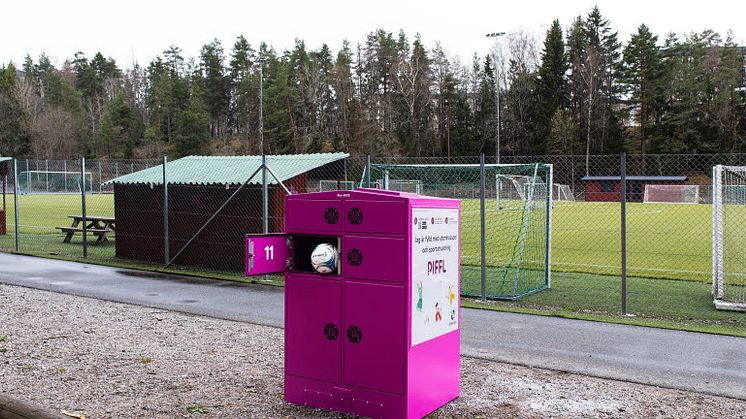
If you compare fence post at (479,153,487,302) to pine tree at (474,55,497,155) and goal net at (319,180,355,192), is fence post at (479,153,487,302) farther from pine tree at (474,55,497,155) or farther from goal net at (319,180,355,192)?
pine tree at (474,55,497,155)

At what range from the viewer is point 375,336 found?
5230mm

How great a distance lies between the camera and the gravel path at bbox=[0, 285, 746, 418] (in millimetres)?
5742

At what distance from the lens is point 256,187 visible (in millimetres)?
13945

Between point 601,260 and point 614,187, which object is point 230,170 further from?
point 614,187

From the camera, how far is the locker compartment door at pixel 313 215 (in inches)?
214

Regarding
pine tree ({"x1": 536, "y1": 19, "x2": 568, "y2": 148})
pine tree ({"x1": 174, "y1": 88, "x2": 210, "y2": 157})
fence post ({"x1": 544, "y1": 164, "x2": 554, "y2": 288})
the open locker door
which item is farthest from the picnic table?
pine tree ({"x1": 174, "y1": 88, "x2": 210, "y2": 157})

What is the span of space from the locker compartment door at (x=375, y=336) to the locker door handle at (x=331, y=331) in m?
0.09

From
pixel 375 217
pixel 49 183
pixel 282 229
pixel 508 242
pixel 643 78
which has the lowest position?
pixel 508 242

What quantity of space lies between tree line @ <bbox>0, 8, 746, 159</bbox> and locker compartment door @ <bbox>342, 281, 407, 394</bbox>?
2207 inches

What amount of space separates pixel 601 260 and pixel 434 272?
13.0m

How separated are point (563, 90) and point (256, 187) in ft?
216

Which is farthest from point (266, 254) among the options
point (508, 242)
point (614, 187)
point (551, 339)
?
point (614, 187)

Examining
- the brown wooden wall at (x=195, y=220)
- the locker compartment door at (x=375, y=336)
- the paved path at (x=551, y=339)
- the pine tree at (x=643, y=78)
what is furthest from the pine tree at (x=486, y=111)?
the locker compartment door at (x=375, y=336)

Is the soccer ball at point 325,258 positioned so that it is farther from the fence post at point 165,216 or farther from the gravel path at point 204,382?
the fence post at point 165,216
